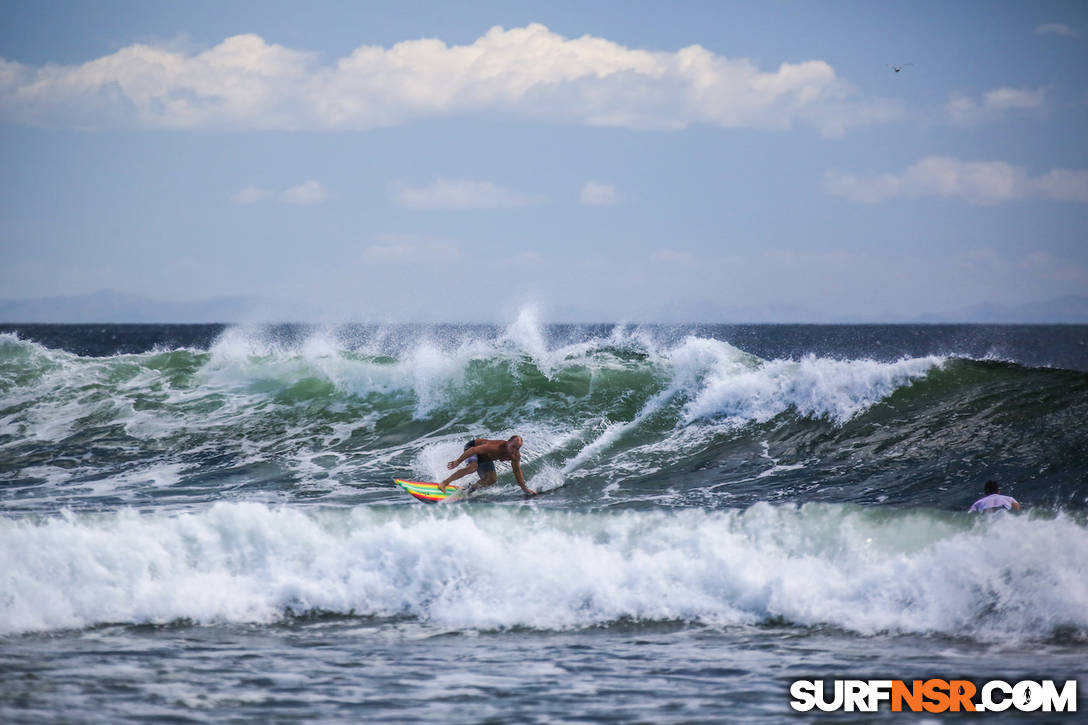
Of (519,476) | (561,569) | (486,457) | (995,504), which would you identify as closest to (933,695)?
(561,569)

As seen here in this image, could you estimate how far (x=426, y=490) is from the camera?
13.8 metres

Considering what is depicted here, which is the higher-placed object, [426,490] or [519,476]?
[519,476]

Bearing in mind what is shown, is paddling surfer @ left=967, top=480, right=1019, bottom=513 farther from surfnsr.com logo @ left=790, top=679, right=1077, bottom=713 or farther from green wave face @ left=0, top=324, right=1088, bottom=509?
surfnsr.com logo @ left=790, top=679, right=1077, bottom=713

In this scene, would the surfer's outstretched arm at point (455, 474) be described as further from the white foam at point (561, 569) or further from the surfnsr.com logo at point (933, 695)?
the surfnsr.com logo at point (933, 695)

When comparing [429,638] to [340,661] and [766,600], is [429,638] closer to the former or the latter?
[340,661]

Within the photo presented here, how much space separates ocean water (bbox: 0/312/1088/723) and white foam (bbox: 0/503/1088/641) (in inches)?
1.1

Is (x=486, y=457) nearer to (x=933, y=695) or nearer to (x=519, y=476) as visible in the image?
(x=519, y=476)

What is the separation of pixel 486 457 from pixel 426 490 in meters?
1.04

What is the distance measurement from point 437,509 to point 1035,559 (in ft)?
20.6

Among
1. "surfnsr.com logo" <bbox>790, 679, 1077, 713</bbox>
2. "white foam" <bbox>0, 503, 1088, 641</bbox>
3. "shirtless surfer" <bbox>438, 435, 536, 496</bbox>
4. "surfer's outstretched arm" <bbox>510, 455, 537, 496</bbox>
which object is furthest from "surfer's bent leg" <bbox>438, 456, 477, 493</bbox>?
"surfnsr.com logo" <bbox>790, 679, 1077, 713</bbox>

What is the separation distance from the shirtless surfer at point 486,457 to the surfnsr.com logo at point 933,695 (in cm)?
732

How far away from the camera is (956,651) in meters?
8.05

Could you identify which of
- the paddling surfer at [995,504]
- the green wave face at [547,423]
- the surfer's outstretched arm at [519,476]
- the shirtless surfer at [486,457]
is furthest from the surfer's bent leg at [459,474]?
the paddling surfer at [995,504]

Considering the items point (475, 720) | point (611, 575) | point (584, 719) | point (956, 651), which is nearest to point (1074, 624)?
point (956, 651)
